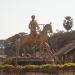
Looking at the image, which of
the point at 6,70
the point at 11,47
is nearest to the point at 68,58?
the point at 11,47

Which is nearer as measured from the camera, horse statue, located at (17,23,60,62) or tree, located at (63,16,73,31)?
horse statue, located at (17,23,60,62)

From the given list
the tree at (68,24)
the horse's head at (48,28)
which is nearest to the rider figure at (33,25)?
the horse's head at (48,28)

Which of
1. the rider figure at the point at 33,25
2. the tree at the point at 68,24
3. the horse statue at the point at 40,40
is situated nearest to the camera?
the horse statue at the point at 40,40

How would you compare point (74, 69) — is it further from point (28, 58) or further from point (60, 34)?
point (60, 34)

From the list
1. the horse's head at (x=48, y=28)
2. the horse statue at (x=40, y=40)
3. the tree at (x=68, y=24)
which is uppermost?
the tree at (x=68, y=24)

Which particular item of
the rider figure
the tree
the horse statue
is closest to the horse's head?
the horse statue

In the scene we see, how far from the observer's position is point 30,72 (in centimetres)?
1966

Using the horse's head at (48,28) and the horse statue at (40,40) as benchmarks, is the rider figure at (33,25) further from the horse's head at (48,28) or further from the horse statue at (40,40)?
the horse's head at (48,28)

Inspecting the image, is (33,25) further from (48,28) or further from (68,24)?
(68,24)

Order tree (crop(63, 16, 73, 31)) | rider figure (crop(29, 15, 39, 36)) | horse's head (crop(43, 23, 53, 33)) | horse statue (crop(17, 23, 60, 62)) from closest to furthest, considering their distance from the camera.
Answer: horse's head (crop(43, 23, 53, 33))
horse statue (crop(17, 23, 60, 62))
rider figure (crop(29, 15, 39, 36))
tree (crop(63, 16, 73, 31))

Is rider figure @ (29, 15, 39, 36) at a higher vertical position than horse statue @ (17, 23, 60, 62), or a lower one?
higher

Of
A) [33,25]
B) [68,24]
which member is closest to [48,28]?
[33,25]

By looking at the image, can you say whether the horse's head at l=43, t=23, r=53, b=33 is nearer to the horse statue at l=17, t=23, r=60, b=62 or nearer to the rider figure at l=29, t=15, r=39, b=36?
the horse statue at l=17, t=23, r=60, b=62

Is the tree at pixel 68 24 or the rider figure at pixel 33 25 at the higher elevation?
the tree at pixel 68 24
